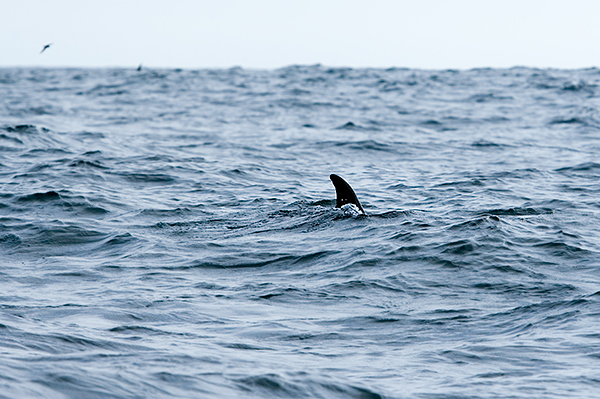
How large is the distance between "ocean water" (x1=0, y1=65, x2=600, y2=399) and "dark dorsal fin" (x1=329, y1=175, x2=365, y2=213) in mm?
225

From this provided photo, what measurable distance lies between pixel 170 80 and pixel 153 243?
148ft

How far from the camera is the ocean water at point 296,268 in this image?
669 centimetres

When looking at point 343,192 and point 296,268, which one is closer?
point 296,268

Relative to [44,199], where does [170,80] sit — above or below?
above

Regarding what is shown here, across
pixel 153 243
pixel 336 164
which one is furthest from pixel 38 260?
pixel 336 164

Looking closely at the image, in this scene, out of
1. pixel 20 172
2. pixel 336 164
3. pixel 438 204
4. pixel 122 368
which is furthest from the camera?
pixel 336 164

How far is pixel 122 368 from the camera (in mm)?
6578

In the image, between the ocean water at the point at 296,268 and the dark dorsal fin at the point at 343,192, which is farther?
the dark dorsal fin at the point at 343,192

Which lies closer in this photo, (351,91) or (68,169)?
(68,169)

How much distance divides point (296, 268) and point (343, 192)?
2.56 metres

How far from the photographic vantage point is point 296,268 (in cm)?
1038

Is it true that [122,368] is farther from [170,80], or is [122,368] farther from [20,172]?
[170,80]

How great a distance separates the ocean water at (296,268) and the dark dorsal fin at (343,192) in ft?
0.74

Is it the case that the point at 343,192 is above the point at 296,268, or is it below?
above
